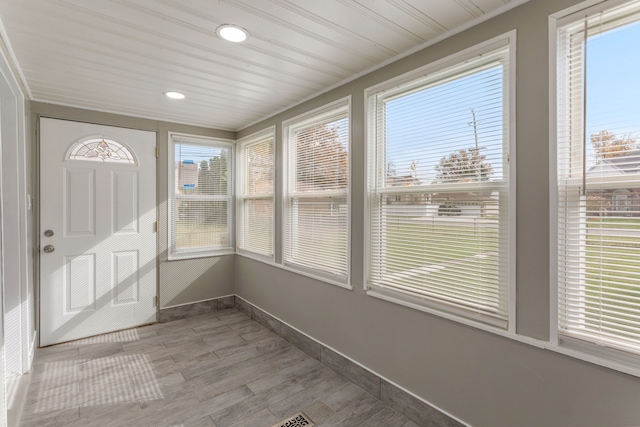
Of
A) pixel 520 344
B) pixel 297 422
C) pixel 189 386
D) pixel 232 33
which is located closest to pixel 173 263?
pixel 189 386

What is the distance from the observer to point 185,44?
74.9 inches

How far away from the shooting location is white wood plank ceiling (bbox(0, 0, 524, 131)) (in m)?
1.56

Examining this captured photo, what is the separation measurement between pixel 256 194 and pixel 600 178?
10.1 ft

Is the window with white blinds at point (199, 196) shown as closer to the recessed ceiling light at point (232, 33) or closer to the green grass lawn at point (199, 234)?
the green grass lawn at point (199, 234)

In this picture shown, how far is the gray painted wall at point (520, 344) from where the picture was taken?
1354 millimetres

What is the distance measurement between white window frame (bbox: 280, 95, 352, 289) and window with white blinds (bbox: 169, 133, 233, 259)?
122cm

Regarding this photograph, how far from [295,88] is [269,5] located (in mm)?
1098

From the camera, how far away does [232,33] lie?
178 cm

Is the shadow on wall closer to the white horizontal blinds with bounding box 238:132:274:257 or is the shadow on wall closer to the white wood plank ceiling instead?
the white horizontal blinds with bounding box 238:132:274:257

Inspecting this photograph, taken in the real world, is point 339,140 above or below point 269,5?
below

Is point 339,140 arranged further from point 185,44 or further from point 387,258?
point 185,44

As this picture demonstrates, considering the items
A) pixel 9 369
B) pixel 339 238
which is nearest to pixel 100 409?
pixel 9 369

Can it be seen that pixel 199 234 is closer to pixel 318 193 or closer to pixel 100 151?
pixel 100 151

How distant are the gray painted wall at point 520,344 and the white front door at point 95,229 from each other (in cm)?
253
